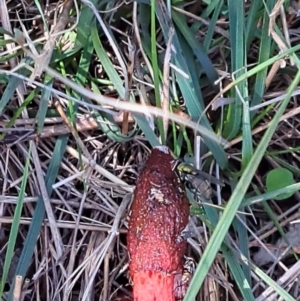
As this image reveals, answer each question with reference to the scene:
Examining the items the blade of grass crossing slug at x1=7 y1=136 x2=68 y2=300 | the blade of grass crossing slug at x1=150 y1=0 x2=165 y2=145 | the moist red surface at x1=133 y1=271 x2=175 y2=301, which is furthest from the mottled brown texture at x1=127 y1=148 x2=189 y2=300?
the blade of grass crossing slug at x1=7 y1=136 x2=68 y2=300

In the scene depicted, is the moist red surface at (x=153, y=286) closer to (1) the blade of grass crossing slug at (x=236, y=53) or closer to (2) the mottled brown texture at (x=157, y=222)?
(2) the mottled brown texture at (x=157, y=222)

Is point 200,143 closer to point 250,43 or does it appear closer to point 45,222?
point 250,43

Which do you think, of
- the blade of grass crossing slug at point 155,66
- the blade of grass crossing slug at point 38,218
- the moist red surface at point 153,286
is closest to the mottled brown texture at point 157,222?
the moist red surface at point 153,286

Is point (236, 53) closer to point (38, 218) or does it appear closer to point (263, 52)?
point (263, 52)

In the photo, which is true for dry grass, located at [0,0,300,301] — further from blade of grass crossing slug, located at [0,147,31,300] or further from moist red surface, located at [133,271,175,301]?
moist red surface, located at [133,271,175,301]

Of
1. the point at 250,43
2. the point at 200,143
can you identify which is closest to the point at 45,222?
the point at 200,143

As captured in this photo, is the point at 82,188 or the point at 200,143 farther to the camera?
the point at 82,188
